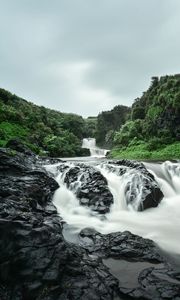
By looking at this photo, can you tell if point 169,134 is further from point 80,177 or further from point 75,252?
point 75,252

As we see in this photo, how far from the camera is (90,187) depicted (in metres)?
15.5

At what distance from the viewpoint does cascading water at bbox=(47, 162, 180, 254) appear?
1178cm

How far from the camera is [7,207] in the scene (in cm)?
899

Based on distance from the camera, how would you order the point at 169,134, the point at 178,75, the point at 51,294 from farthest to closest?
1. the point at 178,75
2. the point at 169,134
3. the point at 51,294

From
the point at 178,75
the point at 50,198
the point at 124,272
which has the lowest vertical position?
the point at 124,272

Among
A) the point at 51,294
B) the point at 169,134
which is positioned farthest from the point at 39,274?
the point at 169,134

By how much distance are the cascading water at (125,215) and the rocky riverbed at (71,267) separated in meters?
1.78

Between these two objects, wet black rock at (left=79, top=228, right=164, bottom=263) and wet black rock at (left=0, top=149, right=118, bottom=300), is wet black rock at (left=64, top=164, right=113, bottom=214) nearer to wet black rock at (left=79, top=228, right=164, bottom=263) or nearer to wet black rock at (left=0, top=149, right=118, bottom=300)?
wet black rock at (left=79, top=228, right=164, bottom=263)

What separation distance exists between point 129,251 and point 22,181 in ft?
20.2

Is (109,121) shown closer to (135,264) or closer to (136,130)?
(136,130)

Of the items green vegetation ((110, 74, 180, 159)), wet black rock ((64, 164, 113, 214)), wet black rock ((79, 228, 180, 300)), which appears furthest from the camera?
green vegetation ((110, 74, 180, 159))

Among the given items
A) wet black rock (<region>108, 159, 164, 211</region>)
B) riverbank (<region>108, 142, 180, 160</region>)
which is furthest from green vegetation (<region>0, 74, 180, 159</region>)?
wet black rock (<region>108, 159, 164, 211</region>)

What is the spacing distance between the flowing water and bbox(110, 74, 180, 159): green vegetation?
17.2m

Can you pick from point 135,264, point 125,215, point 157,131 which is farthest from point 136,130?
point 135,264
